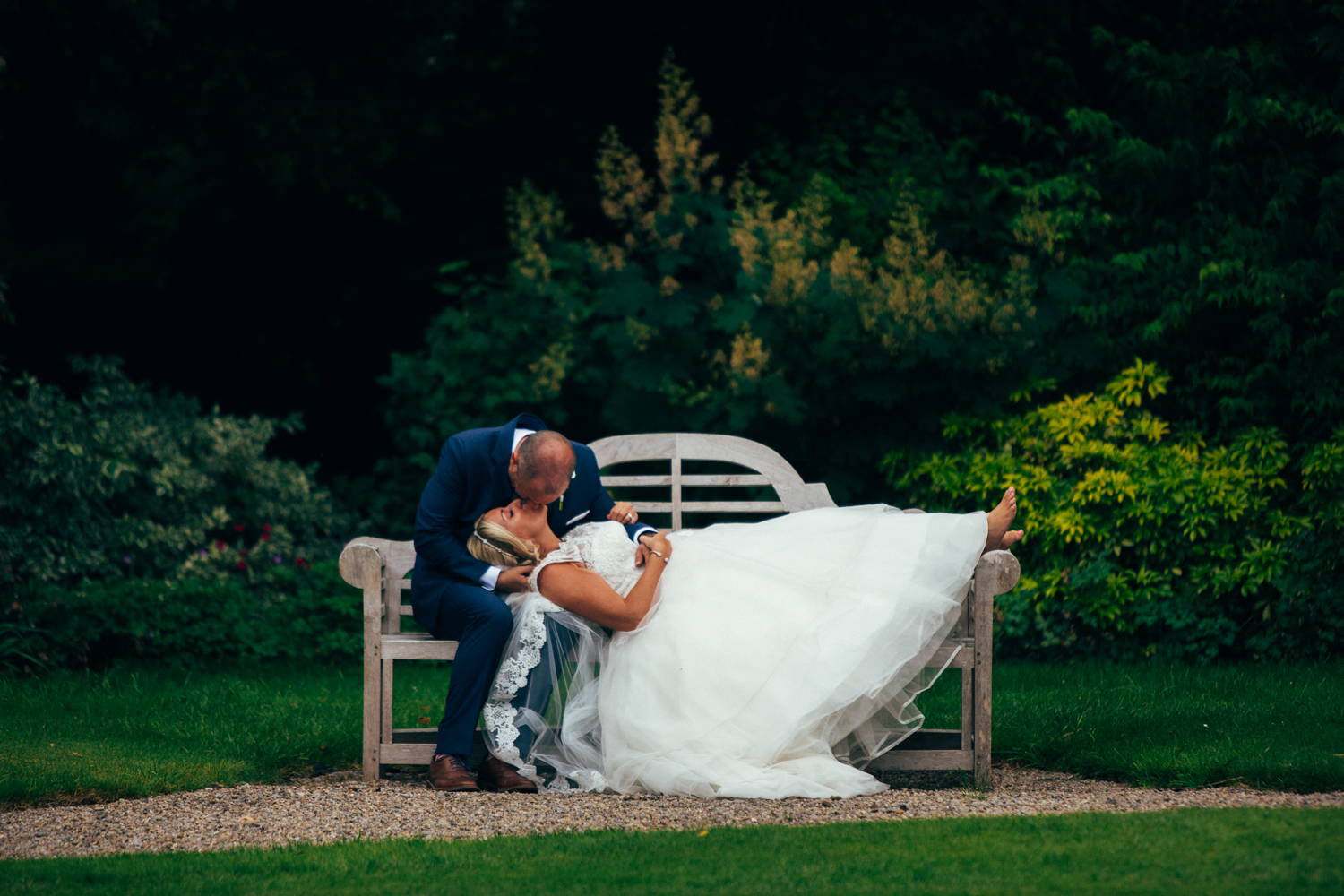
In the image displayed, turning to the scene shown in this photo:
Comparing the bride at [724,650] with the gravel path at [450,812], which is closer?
the gravel path at [450,812]

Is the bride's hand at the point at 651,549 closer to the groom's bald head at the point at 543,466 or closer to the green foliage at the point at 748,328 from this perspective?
the groom's bald head at the point at 543,466

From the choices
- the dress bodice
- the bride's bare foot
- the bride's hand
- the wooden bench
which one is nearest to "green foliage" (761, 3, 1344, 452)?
the bride's bare foot

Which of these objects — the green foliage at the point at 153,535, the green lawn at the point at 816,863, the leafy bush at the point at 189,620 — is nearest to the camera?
the green lawn at the point at 816,863

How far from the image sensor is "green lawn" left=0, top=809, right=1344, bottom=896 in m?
3.00

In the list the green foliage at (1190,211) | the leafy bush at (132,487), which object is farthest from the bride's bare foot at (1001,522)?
the leafy bush at (132,487)

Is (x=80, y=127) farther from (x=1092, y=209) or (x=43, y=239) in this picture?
(x=1092, y=209)

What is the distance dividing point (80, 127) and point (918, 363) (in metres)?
5.50

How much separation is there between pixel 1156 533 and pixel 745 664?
3203 millimetres

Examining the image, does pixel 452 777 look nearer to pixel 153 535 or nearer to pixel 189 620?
pixel 189 620

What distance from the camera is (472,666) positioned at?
14.2 ft

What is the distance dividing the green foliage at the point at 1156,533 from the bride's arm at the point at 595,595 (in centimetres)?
293

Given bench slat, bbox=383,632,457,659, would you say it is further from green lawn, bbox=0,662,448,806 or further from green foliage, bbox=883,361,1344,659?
green foliage, bbox=883,361,1344,659

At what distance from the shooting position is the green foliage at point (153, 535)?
655cm

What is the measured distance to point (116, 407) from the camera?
27.2 feet
